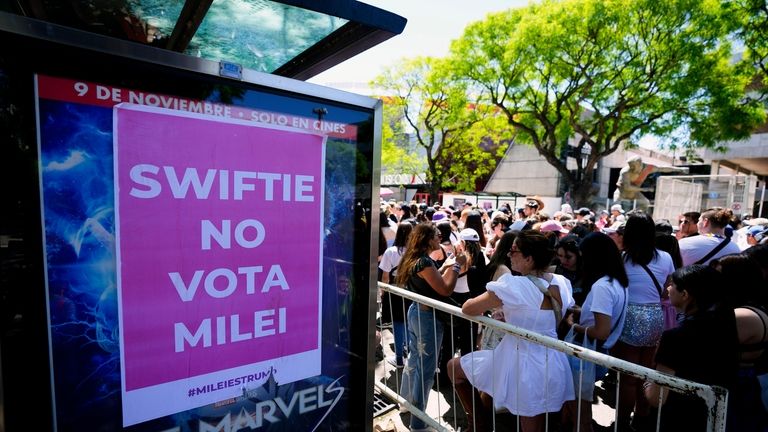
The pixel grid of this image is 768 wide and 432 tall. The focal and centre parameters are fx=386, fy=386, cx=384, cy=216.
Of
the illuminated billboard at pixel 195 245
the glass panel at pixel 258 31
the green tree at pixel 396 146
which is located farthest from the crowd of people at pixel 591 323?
the green tree at pixel 396 146

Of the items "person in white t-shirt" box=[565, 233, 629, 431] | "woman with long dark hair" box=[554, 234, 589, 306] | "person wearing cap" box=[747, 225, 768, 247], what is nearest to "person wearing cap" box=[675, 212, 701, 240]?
"person wearing cap" box=[747, 225, 768, 247]

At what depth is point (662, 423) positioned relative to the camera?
2240 millimetres

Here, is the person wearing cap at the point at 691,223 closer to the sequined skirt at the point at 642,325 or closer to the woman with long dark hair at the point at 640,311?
the woman with long dark hair at the point at 640,311

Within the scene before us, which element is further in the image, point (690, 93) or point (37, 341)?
point (690, 93)

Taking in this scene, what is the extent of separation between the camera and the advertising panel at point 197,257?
1313 mm

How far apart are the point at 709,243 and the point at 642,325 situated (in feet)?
6.15

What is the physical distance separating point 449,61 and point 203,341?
786 inches

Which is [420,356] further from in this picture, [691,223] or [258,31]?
[691,223]

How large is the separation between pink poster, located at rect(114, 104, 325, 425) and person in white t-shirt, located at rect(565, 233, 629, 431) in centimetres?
227

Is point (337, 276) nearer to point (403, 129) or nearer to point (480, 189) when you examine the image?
point (403, 129)

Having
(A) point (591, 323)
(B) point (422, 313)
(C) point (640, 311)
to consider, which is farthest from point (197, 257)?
(C) point (640, 311)

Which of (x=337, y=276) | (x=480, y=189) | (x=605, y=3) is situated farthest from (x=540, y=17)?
(x=480, y=189)

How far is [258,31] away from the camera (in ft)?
6.45

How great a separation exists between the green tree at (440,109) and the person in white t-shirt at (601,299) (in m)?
17.8
